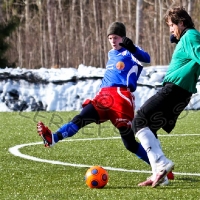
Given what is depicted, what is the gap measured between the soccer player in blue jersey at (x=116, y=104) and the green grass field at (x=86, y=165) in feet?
1.30

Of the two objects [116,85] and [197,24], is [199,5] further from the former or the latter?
[116,85]

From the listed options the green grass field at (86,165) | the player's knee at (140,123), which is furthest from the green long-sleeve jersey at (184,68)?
the green grass field at (86,165)

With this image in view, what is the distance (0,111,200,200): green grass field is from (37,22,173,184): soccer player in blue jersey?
1.30ft

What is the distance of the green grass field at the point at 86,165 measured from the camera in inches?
251

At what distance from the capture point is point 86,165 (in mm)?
8508

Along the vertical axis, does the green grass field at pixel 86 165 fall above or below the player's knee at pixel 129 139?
below

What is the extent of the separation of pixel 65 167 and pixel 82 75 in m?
9.89

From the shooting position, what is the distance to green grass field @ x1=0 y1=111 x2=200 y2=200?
6.37 m

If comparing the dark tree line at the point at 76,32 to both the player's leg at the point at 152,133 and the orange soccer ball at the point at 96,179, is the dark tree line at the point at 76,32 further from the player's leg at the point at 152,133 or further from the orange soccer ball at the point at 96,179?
the orange soccer ball at the point at 96,179

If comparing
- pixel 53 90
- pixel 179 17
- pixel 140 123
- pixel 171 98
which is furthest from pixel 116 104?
pixel 53 90

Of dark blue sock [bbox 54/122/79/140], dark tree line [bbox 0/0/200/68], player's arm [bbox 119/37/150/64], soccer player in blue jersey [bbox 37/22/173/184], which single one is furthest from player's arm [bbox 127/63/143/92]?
dark tree line [bbox 0/0/200/68]

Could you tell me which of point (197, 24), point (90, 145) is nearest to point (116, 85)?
point (90, 145)

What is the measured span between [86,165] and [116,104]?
105 cm

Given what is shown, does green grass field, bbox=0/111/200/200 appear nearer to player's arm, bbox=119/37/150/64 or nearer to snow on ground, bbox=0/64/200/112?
player's arm, bbox=119/37/150/64
